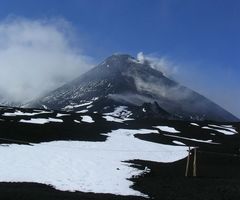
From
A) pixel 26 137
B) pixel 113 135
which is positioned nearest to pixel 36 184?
pixel 26 137

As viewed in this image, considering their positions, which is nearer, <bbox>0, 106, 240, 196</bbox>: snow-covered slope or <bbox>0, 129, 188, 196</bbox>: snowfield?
<bbox>0, 129, 188, 196</bbox>: snowfield

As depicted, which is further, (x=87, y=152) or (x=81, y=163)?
(x=87, y=152)

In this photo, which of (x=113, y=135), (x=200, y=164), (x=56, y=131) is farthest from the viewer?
(x=113, y=135)

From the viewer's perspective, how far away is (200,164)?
1853 inches

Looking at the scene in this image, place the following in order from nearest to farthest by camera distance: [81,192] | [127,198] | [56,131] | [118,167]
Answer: [127,198], [81,192], [118,167], [56,131]

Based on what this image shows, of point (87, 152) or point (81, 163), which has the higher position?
point (87, 152)

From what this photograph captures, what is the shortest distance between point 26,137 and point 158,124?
152 ft

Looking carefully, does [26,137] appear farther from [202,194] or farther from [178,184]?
[202,194]

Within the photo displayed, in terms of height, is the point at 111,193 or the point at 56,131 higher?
the point at 56,131

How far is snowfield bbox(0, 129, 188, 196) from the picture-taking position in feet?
103

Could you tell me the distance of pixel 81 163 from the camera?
4041cm

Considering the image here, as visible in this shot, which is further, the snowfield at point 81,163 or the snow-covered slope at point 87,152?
the snow-covered slope at point 87,152

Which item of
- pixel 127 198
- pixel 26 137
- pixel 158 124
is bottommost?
pixel 127 198

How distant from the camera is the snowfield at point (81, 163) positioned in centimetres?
3141
